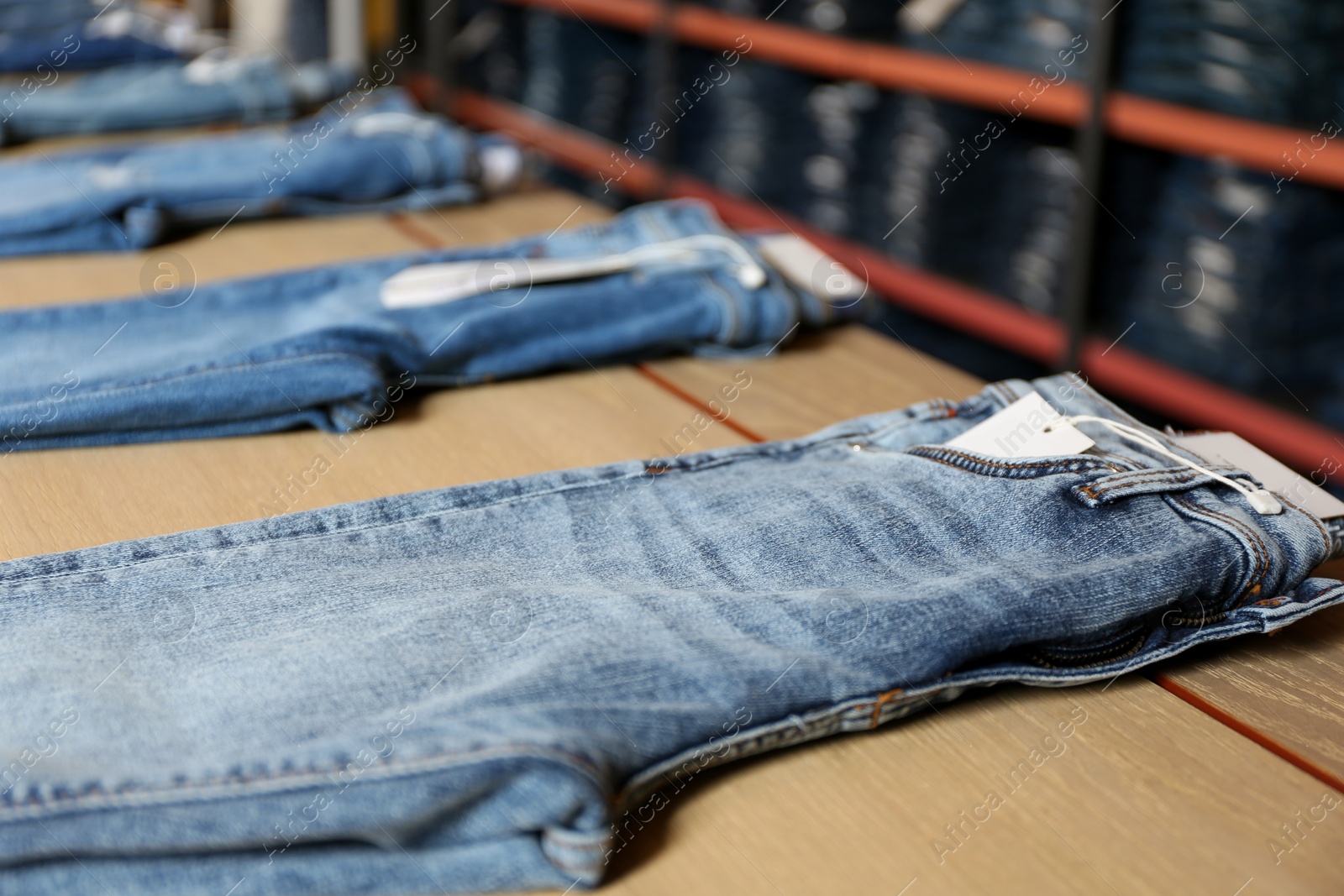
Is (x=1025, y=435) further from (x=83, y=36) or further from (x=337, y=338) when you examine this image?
(x=83, y=36)

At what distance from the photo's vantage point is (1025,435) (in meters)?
0.62

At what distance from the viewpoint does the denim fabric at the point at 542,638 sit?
15.6 inches

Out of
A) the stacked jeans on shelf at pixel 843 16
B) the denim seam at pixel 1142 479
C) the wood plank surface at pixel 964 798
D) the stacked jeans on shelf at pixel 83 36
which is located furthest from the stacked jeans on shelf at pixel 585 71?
the denim seam at pixel 1142 479

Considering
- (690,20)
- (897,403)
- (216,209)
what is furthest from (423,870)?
(690,20)

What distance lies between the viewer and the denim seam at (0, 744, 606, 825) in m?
0.38

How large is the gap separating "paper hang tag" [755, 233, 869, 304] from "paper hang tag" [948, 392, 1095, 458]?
0.93ft

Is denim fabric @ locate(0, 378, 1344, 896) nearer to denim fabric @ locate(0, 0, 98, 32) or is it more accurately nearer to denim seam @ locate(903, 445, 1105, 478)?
denim seam @ locate(903, 445, 1105, 478)

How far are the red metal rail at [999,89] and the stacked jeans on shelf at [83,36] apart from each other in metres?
0.85

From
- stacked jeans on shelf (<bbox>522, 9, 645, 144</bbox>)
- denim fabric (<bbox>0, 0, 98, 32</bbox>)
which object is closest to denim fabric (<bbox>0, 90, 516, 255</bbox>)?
denim fabric (<bbox>0, 0, 98, 32</bbox>)

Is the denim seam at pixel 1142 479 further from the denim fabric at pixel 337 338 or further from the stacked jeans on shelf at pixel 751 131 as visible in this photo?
the stacked jeans on shelf at pixel 751 131

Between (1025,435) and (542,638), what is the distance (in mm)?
297

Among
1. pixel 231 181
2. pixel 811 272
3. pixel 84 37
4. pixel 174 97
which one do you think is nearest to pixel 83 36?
pixel 84 37

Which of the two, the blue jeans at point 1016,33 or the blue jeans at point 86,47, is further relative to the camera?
the blue jeans at point 86,47

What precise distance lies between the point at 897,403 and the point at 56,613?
542 mm
